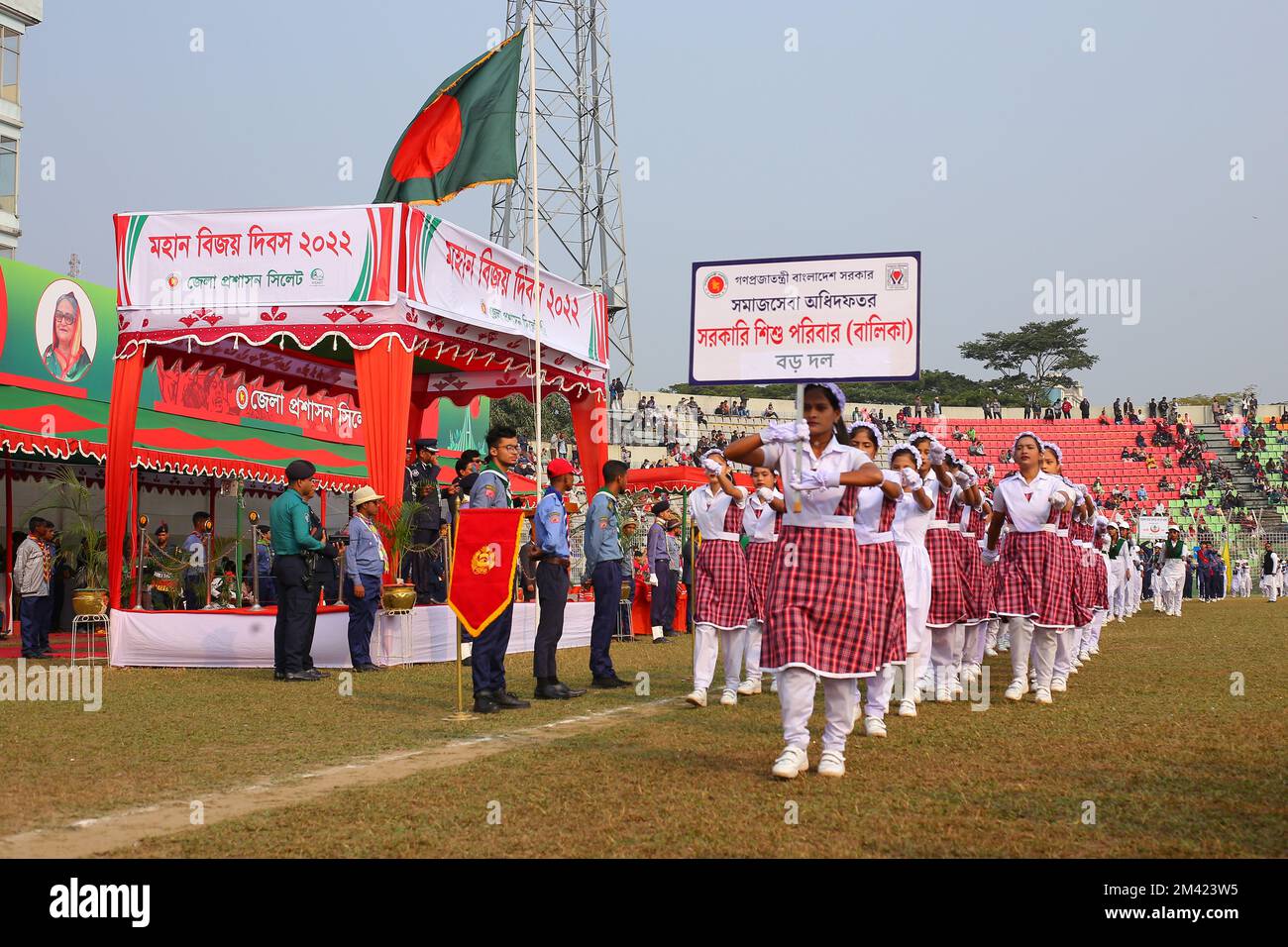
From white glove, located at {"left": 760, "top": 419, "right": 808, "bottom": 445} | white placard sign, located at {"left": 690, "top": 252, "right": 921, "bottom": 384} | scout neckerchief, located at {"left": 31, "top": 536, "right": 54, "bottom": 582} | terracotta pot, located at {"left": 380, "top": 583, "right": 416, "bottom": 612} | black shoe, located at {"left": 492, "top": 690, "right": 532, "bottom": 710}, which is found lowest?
black shoe, located at {"left": 492, "top": 690, "right": 532, "bottom": 710}

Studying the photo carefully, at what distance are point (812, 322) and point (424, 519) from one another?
18.6 ft

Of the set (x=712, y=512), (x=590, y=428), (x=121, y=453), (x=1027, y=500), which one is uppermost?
(x=590, y=428)

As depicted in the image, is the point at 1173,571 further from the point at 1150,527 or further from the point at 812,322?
the point at 812,322

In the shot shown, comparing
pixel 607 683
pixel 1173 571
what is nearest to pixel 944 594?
pixel 607 683

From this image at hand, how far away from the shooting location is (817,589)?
6.59 m

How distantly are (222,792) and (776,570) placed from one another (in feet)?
9.55

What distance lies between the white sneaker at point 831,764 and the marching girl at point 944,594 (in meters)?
3.58

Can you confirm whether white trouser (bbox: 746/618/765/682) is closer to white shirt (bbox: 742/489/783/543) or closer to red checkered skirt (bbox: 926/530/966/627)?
white shirt (bbox: 742/489/783/543)

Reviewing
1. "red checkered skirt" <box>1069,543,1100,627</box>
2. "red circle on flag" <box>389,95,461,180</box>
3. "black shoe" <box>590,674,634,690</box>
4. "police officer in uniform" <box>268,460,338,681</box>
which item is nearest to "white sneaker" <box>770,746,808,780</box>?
"red checkered skirt" <box>1069,543,1100,627</box>

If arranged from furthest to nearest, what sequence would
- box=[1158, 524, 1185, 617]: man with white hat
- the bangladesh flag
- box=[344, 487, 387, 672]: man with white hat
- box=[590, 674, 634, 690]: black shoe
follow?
box=[1158, 524, 1185, 617]: man with white hat
the bangladesh flag
box=[344, 487, 387, 672]: man with white hat
box=[590, 674, 634, 690]: black shoe

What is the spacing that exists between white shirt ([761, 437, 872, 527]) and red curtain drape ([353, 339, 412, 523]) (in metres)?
7.55

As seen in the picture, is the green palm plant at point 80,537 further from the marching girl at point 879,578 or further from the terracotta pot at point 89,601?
the marching girl at point 879,578

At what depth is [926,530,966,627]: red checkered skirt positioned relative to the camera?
10.2 m

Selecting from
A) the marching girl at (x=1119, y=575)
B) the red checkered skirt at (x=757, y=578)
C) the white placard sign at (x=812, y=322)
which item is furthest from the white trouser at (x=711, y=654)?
the marching girl at (x=1119, y=575)
